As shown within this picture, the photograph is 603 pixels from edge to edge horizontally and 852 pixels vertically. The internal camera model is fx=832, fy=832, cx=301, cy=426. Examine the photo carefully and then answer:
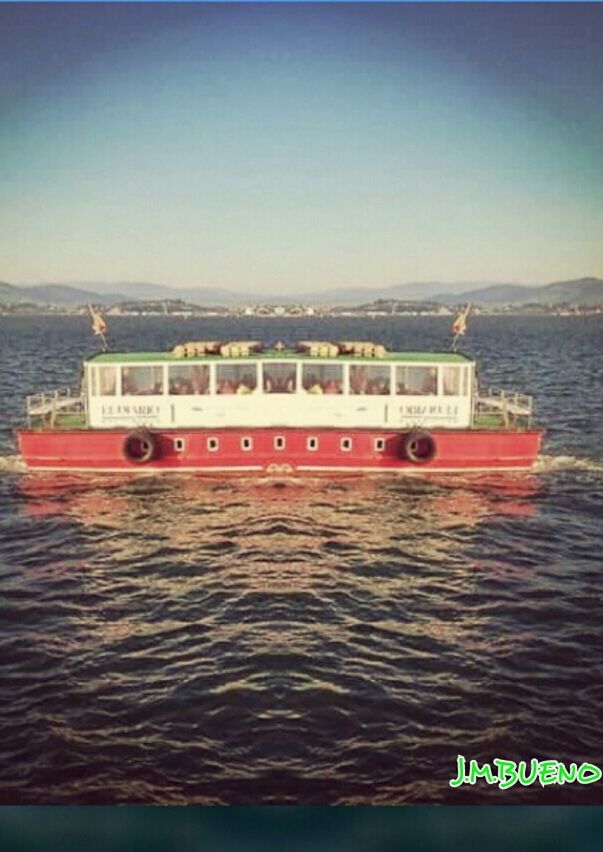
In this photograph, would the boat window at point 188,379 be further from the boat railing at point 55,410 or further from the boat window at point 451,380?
the boat window at point 451,380

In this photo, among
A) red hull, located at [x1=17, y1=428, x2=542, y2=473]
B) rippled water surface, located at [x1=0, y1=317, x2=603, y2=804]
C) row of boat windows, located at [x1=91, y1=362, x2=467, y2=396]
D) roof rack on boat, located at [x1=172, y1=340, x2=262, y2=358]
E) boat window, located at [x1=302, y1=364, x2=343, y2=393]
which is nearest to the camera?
rippled water surface, located at [x1=0, y1=317, x2=603, y2=804]

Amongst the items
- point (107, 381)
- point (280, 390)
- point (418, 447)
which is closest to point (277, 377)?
point (280, 390)

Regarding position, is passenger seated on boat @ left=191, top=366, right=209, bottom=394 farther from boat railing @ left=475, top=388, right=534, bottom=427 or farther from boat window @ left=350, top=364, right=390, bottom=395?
boat railing @ left=475, top=388, right=534, bottom=427

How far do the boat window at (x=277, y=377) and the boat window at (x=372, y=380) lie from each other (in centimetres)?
149

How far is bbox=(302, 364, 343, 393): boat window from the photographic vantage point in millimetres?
19594

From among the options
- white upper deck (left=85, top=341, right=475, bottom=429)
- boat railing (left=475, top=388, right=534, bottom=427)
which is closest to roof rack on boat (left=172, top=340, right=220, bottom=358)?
white upper deck (left=85, top=341, right=475, bottom=429)

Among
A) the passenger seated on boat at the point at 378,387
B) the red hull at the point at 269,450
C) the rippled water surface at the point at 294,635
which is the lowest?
the rippled water surface at the point at 294,635

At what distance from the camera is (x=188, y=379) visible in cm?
1964

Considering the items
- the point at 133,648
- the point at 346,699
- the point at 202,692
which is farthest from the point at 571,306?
the point at 133,648

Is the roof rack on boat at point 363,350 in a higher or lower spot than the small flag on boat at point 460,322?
lower

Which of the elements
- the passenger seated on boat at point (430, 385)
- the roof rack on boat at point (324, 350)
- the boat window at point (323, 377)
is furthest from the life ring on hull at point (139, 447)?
the passenger seated on boat at point (430, 385)

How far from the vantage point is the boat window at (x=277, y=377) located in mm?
19484

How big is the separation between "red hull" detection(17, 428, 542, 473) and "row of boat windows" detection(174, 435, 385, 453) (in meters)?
0.02

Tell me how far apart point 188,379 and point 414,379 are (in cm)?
533
